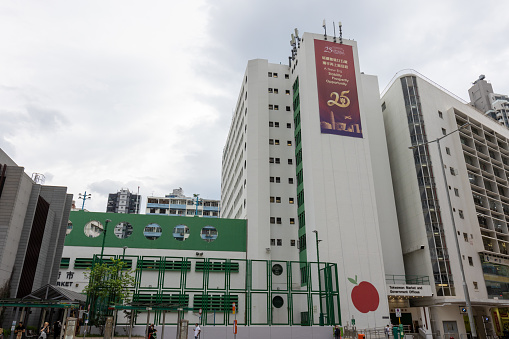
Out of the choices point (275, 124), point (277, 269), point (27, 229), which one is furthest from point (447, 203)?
point (27, 229)

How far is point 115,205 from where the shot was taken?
177500mm

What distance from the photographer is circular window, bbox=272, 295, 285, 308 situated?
54.2 m

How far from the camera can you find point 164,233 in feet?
189

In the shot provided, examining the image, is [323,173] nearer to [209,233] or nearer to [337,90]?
[337,90]

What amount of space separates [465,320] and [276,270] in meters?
27.8

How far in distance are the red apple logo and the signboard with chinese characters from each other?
271 cm

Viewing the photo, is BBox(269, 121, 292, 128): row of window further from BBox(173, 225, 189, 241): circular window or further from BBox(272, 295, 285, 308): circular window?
BBox(272, 295, 285, 308): circular window

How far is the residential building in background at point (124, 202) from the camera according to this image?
177000mm

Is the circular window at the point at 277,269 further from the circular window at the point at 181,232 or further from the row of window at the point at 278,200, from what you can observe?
the circular window at the point at 181,232

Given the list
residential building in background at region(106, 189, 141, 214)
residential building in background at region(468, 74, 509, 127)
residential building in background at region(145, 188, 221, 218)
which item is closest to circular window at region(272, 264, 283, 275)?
residential building in background at region(145, 188, 221, 218)

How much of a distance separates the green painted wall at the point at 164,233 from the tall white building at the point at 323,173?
263 cm

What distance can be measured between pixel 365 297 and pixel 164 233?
29.5 meters

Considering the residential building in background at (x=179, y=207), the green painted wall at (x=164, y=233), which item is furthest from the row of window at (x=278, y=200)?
the residential building in background at (x=179, y=207)

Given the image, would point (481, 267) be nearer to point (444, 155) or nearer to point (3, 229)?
point (444, 155)
